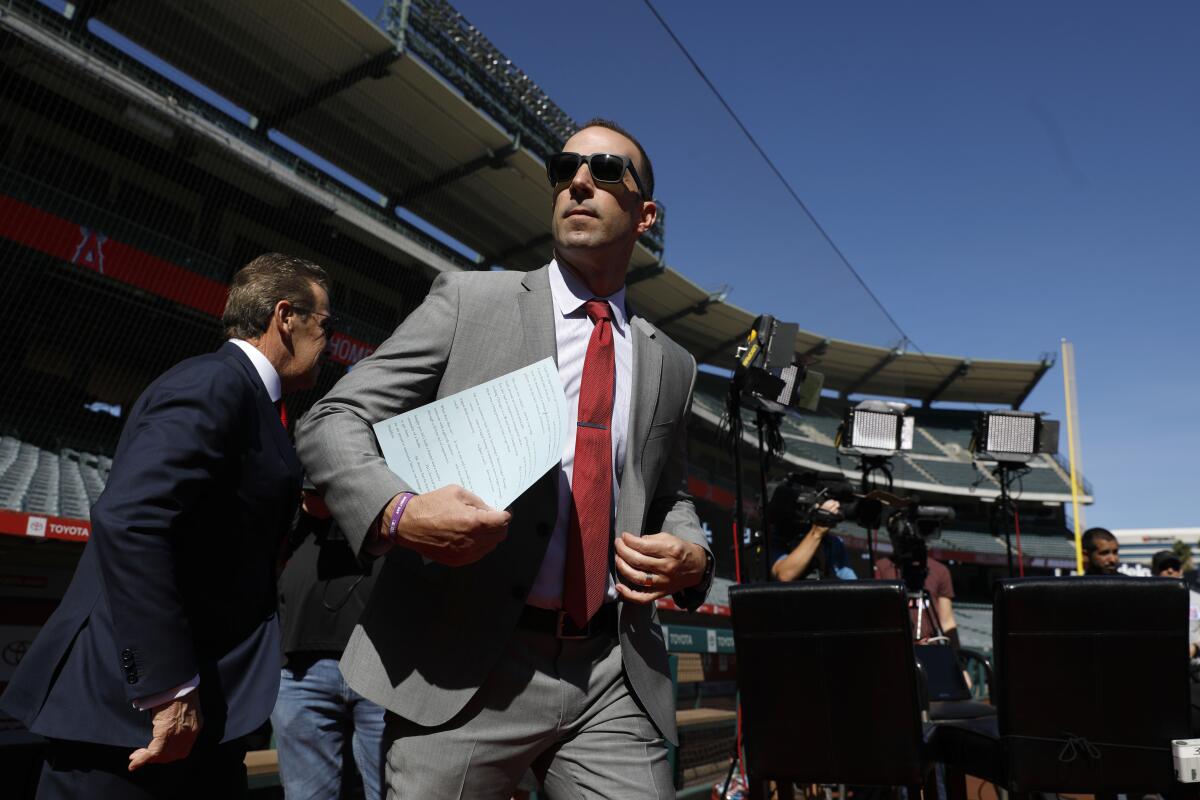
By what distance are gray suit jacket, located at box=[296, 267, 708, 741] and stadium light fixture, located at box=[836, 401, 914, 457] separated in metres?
4.24

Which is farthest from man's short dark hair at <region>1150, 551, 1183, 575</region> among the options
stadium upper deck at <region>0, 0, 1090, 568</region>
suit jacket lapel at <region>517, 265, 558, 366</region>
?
suit jacket lapel at <region>517, 265, 558, 366</region>

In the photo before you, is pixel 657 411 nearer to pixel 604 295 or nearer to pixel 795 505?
pixel 604 295

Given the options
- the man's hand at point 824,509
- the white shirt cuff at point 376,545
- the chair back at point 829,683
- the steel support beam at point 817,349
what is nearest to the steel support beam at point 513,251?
the steel support beam at point 817,349

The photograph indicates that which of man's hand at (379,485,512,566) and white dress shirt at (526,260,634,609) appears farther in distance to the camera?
white dress shirt at (526,260,634,609)

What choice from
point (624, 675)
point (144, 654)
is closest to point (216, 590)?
point (144, 654)

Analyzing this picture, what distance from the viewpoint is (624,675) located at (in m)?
1.39

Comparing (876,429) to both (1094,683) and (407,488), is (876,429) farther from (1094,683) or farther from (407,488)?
(407,488)

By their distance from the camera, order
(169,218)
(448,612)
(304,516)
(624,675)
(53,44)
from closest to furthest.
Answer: (448,612), (624,675), (304,516), (53,44), (169,218)

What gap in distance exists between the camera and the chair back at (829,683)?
2.61 m

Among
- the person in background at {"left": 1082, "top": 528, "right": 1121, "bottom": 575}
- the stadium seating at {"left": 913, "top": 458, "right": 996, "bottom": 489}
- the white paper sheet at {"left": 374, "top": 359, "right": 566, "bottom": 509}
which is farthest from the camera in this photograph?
the stadium seating at {"left": 913, "top": 458, "right": 996, "bottom": 489}

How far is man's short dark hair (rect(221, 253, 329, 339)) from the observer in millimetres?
2090

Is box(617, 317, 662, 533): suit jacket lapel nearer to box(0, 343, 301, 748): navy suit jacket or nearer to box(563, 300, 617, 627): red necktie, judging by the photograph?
box(563, 300, 617, 627): red necktie

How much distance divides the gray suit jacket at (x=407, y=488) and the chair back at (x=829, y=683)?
4.23 ft

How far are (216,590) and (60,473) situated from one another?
32.2 feet
